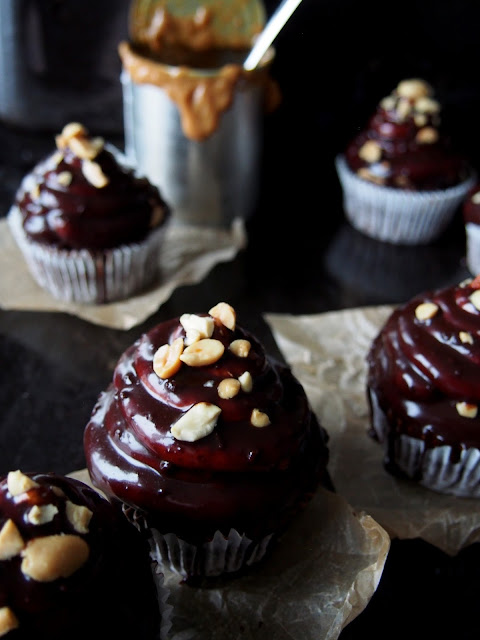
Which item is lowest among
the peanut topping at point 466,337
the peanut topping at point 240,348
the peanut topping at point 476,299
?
the peanut topping at point 466,337

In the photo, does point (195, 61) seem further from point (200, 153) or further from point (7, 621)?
point (7, 621)

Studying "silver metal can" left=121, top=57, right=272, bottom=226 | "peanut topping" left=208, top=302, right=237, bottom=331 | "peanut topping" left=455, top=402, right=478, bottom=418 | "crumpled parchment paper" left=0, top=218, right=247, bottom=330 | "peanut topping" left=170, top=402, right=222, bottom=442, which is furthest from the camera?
"silver metal can" left=121, top=57, right=272, bottom=226

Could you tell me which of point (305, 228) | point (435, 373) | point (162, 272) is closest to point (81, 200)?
point (162, 272)

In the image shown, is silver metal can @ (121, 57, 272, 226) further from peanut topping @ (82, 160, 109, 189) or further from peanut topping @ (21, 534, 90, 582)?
peanut topping @ (21, 534, 90, 582)

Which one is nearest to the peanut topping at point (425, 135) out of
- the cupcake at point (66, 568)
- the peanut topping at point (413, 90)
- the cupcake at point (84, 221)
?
the peanut topping at point (413, 90)

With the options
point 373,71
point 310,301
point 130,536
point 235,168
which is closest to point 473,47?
point 373,71

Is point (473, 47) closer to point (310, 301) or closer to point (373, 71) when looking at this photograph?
point (373, 71)

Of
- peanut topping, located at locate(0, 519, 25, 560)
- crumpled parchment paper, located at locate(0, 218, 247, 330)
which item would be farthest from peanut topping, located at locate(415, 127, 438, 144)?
peanut topping, located at locate(0, 519, 25, 560)

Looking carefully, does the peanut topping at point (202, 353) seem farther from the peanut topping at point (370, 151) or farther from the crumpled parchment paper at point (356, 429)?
the peanut topping at point (370, 151)
